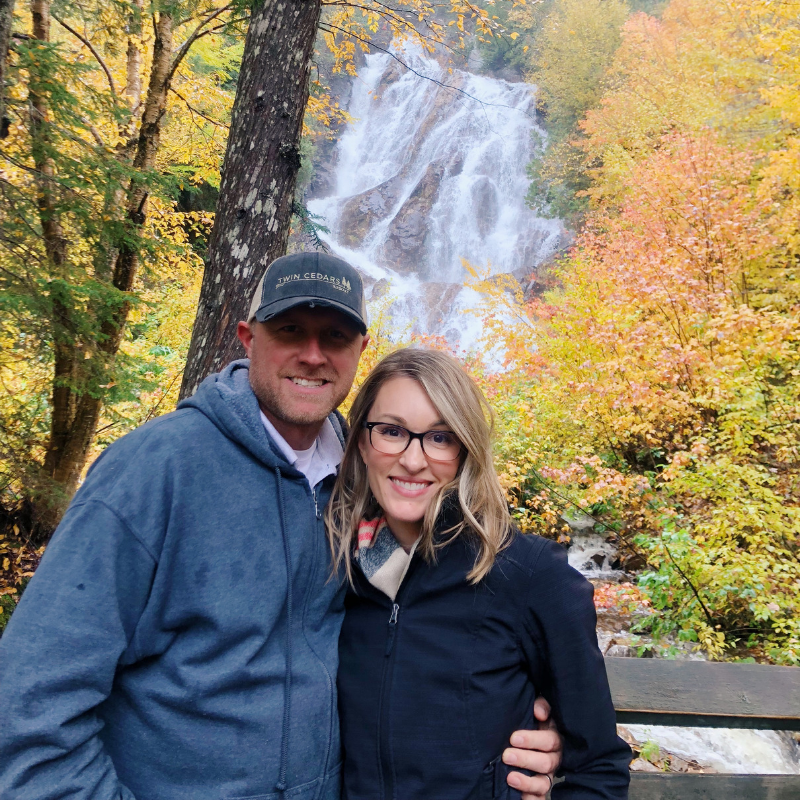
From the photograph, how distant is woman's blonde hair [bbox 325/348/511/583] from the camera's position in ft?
4.72

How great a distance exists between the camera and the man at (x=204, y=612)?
1.12m

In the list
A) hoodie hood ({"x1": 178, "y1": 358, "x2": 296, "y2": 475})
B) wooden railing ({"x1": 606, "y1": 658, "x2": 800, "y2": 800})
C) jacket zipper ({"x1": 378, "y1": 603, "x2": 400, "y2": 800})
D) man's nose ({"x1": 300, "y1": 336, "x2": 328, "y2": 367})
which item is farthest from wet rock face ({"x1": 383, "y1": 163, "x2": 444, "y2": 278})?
jacket zipper ({"x1": 378, "y1": 603, "x2": 400, "y2": 800})

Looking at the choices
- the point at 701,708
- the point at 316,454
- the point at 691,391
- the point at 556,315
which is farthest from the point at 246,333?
the point at 556,315

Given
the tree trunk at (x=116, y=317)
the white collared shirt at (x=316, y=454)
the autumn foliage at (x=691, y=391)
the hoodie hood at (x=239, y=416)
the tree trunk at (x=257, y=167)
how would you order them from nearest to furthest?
the hoodie hood at (x=239, y=416) < the white collared shirt at (x=316, y=454) < the tree trunk at (x=257, y=167) < the tree trunk at (x=116, y=317) < the autumn foliage at (x=691, y=391)

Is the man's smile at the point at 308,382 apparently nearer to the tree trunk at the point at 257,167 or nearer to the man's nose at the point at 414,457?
the man's nose at the point at 414,457

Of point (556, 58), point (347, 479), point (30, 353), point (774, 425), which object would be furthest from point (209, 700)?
point (556, 58)

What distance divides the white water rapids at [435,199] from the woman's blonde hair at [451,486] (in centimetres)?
1729

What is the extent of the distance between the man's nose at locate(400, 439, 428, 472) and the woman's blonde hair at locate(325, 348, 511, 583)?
88 mm

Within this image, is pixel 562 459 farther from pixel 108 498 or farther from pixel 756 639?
pixel 108 498

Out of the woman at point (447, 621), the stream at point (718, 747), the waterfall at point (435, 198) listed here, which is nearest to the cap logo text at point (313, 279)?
the woman at point (447, 621)

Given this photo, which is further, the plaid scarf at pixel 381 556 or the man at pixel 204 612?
the plaid scarf at pixel 381 556

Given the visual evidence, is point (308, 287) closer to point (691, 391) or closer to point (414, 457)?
point (414, 457)

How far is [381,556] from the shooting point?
1.48m

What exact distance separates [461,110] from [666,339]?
2656cm
